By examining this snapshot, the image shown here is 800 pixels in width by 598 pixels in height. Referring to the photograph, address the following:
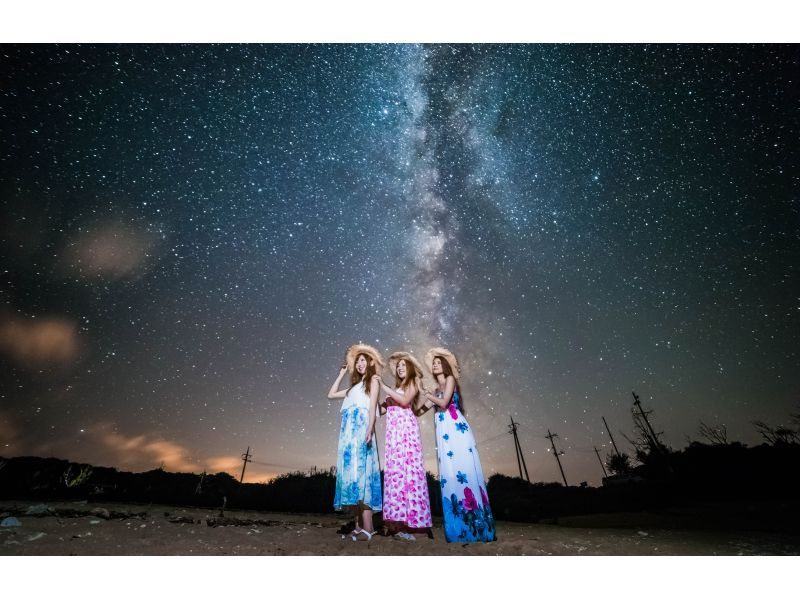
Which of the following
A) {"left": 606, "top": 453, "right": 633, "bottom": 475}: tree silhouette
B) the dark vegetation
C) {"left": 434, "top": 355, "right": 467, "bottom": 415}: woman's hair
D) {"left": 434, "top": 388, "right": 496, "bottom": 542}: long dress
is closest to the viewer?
{"left": 434, "top": 388, "right": 496, "bottom": 542}: long dress

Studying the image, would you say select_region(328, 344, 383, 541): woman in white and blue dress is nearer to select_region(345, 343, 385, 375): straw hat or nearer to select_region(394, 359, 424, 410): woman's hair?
select_region(345, 343, 385, 375): straw hat

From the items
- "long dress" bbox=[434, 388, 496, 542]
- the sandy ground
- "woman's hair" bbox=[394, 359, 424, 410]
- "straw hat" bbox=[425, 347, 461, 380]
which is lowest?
the sandy ground

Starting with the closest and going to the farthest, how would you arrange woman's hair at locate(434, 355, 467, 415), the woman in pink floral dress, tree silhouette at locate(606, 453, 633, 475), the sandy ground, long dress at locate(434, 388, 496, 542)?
the sandy ground < long dress at locate(434, 388, 496, 542) < the woman in pink floral dress < woman's hair at locate(434, 355, 467, 415) < tree silhouette at locate(606, 453, 633, 475)

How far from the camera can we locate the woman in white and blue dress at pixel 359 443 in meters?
3.97

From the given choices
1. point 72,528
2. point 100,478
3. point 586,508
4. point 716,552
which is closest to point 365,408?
point 72,528

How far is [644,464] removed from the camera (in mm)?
28391

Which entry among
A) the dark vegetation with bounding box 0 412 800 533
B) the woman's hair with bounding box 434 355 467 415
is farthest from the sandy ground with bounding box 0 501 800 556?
the dark vegetation with bounding box 0 412 800 533

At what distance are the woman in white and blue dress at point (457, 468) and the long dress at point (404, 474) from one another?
30cm

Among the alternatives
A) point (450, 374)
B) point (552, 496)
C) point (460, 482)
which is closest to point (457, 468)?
point (460, 482)

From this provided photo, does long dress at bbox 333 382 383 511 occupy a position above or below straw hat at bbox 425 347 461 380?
below

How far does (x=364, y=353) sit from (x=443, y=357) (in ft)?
4.06

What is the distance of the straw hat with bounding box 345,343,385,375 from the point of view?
4906 mm

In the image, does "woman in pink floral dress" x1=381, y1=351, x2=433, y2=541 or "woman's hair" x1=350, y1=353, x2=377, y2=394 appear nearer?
"woman in pink floral dress" x1=381, y1=351, x2=433, y2=541

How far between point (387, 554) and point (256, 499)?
777 inches
